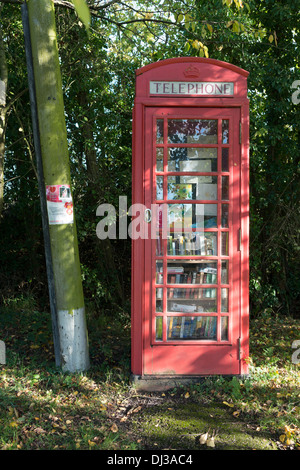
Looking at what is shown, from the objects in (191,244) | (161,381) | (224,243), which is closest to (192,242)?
(191,244)

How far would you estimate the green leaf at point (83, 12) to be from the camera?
129 cm

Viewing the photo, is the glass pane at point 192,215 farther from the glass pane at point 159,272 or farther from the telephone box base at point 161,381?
the telephone box base at point 161,381

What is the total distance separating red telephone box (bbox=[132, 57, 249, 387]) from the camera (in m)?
4.02

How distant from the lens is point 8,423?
3273 millimetres

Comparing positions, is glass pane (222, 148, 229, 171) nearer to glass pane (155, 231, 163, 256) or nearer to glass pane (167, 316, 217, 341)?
glass pane (155, 231, 163, 256)

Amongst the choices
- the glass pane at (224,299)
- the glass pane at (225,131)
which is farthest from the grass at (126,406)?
the glass pane at (225,131)

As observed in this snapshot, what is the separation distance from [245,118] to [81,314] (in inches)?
99.9

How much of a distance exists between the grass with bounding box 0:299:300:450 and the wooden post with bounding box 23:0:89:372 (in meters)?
0.39

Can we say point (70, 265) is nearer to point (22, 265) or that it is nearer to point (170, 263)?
point (170, 263)

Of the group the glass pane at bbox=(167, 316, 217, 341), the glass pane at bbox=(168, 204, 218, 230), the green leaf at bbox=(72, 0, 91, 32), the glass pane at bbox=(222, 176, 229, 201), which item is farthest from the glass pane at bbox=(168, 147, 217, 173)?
the green leaf at bbox=(72, 0, 91, 32)

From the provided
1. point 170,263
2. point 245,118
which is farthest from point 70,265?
point 245,118

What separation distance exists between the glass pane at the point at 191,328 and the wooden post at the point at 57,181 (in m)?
0.94

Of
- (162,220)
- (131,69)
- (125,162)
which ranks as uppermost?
(131,69)

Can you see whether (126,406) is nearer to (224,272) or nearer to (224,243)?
(224,272)
